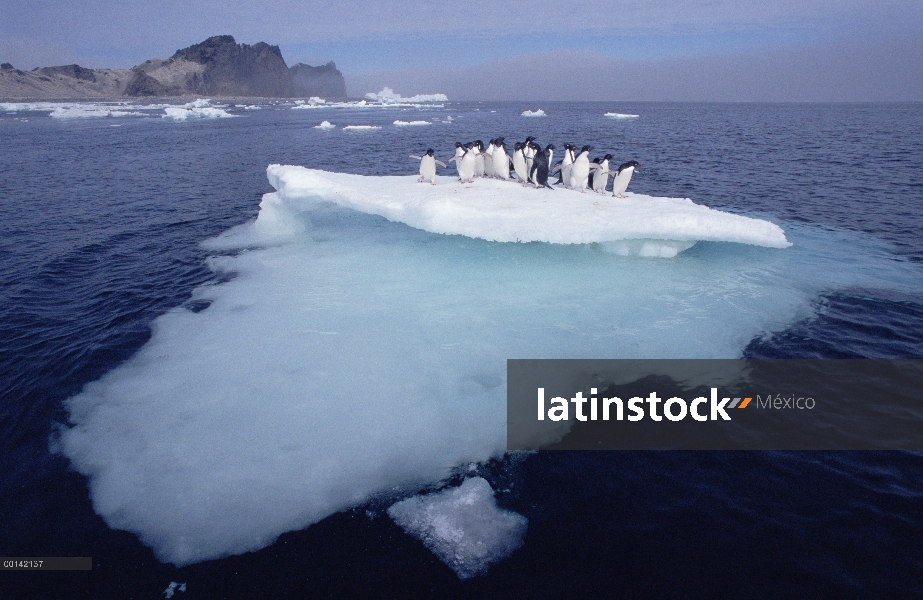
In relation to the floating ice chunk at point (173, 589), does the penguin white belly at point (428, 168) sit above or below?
above

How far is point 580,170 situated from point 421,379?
8.00 m

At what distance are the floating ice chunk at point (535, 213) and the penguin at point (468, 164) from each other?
74 cm

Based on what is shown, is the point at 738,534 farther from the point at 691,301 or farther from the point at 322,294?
the point at 322,294

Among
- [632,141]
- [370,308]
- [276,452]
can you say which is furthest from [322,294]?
[632,141]

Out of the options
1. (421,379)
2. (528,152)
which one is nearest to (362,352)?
(421,379)

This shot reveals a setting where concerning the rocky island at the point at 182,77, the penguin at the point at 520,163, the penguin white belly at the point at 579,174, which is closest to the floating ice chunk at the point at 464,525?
the penguin white belly at the point at 579,174

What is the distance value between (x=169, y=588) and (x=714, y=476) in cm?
495

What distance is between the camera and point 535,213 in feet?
30.1

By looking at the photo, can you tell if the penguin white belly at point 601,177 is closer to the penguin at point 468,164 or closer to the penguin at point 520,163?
the penguin at point 520,163

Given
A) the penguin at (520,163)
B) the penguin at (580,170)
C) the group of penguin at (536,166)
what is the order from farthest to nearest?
the penguin at (520,163) → the penguin at (580,170) → the group of penguin at (536,166)

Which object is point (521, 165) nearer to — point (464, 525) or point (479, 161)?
point (479, 161)

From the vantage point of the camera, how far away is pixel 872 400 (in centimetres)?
588

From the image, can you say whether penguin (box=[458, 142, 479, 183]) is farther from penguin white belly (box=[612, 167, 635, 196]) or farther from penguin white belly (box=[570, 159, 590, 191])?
penguin white belly (box=[612, 167, 635, 196])

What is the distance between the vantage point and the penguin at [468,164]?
12.1 m
